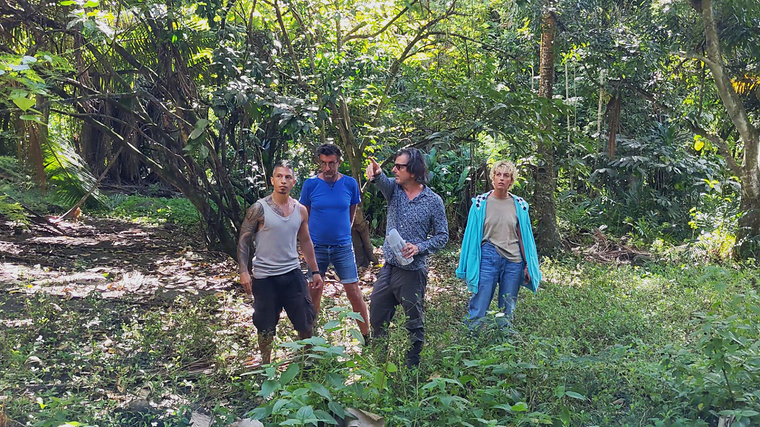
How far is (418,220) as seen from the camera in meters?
4.92

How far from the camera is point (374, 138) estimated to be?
9.05 metres

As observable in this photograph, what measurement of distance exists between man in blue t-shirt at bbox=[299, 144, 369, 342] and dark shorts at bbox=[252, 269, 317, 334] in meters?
0.55

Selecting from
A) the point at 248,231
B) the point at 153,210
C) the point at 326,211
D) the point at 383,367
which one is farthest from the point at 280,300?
the point at 153,210

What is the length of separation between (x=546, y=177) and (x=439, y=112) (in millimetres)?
3488

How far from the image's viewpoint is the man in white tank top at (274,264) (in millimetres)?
4848

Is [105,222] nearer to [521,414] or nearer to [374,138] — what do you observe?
[374,138]

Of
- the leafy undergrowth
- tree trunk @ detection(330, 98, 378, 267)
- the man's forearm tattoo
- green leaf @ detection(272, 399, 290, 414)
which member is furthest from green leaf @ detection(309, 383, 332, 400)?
tree trunk @ detection(330, 98, 378, 267)

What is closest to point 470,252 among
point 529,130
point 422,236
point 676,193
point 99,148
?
point 422,236

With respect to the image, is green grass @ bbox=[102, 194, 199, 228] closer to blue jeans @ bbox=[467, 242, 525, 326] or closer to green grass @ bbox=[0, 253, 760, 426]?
green grass @ bbox=[0, 253, 760, 426]

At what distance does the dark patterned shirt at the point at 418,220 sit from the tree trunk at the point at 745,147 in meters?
6.81

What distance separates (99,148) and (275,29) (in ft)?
26.1

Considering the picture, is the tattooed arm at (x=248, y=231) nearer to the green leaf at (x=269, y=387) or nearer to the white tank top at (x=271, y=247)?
the white tank top at (x=271, y=247)

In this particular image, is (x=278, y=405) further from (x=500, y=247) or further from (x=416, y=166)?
(x=500, y=247)

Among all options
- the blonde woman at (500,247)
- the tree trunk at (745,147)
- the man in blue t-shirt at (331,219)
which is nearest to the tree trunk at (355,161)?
the man in blue t-shirt at (331,219)
